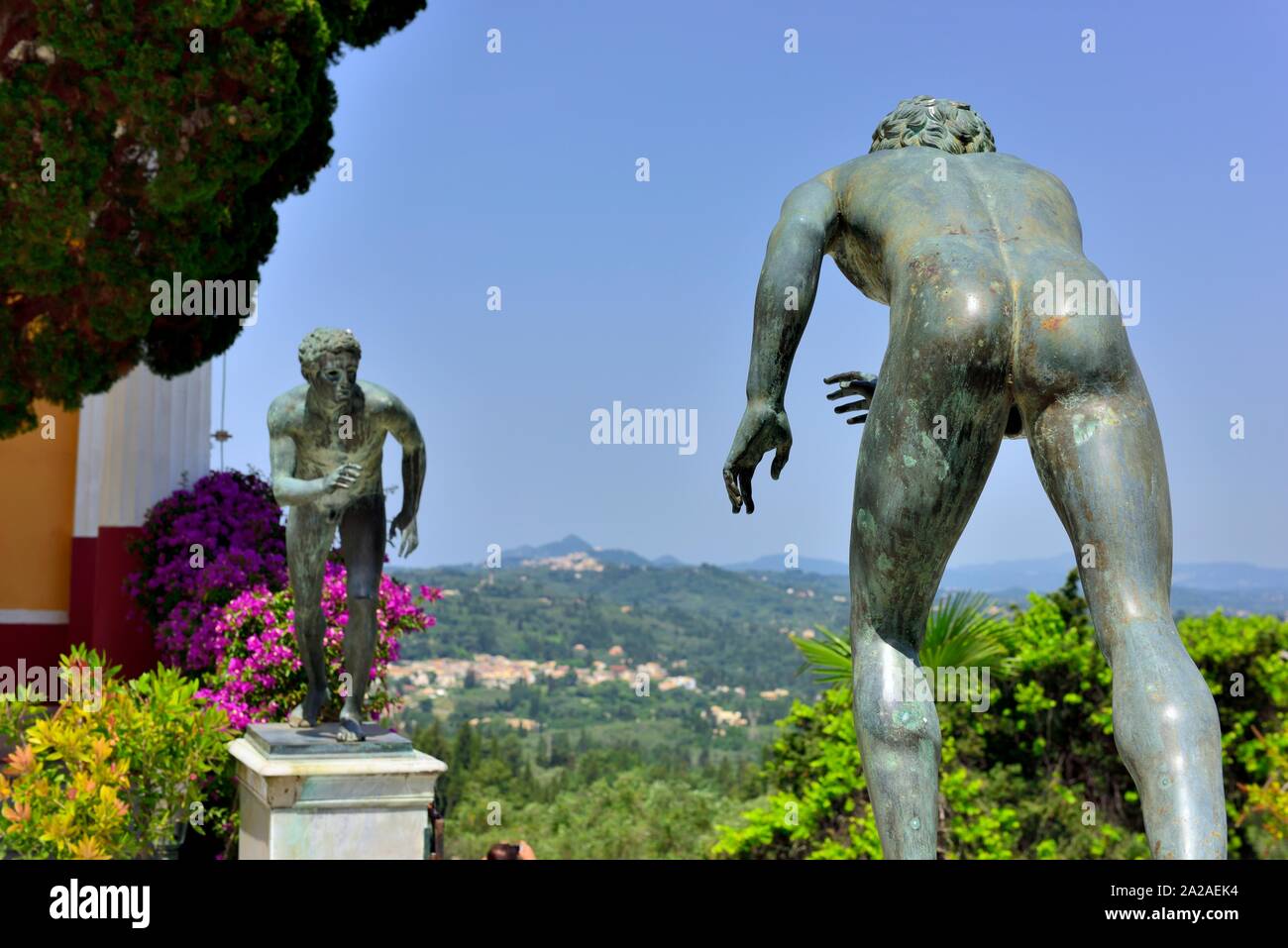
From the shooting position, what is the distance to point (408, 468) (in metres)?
6.59

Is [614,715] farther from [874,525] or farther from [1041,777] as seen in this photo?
[874,525]

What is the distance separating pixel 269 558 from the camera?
31.9ft

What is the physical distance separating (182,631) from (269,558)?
831mm

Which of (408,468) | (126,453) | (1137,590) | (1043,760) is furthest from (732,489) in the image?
(126,453)

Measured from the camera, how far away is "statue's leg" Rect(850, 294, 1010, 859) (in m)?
2.66

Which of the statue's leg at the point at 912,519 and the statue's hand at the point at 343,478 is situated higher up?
the statue's hand at the point at 343,478

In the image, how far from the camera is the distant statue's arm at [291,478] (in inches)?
233

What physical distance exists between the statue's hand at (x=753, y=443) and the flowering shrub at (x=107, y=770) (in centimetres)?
460

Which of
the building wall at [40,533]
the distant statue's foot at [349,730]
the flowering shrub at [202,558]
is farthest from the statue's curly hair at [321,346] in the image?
the building wall at [40,533]

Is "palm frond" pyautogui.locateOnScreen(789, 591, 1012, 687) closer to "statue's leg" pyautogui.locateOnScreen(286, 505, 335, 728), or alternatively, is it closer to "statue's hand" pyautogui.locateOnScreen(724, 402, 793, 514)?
"statue's leg" pyautogui.locateOnScreen(286, 505, 335, 728)

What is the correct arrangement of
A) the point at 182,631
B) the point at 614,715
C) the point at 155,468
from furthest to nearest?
the point at 614,715
the point at 155,468
the point at 182,631

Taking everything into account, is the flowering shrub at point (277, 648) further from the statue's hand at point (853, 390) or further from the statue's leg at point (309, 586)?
the statue's hand at point (853, 390)
